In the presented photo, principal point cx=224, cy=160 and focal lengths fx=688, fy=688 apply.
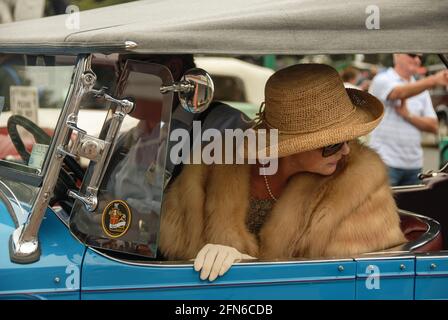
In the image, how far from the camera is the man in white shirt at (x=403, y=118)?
5029 millimetres

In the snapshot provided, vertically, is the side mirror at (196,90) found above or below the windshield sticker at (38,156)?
above

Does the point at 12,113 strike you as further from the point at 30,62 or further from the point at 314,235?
the point at 314,235

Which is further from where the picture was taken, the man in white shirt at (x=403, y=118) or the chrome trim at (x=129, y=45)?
the man in white shirt at (x=403, y=118)

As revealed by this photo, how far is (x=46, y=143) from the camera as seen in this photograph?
8.18 ft

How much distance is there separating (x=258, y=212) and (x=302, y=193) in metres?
0.20

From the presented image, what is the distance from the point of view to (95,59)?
2.24 m

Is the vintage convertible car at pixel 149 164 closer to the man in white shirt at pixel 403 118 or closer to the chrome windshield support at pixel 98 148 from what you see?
the chrome windshield support at pixel 98 148

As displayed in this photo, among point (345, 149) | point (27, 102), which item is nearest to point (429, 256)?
point (345, 149)

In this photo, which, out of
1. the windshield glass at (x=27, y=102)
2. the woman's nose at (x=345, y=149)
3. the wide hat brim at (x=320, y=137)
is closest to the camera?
the wide hat brim at (x=320, y=137)

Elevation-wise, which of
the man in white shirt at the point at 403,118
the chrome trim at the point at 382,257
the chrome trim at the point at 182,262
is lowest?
the chrome trim at the point at 182,262

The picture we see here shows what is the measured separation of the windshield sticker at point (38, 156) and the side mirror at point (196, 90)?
1.71 ft

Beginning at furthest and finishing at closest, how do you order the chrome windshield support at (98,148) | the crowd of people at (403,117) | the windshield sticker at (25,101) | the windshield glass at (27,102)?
the crowd of people at (403,117)
the windshield sticker at (25,101)
the windshield glass at (27,102)
the chrome windshield support at (98,148)

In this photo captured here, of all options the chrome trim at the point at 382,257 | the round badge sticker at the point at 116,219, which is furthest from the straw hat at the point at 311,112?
the round badge sticker at the point at 116,219
